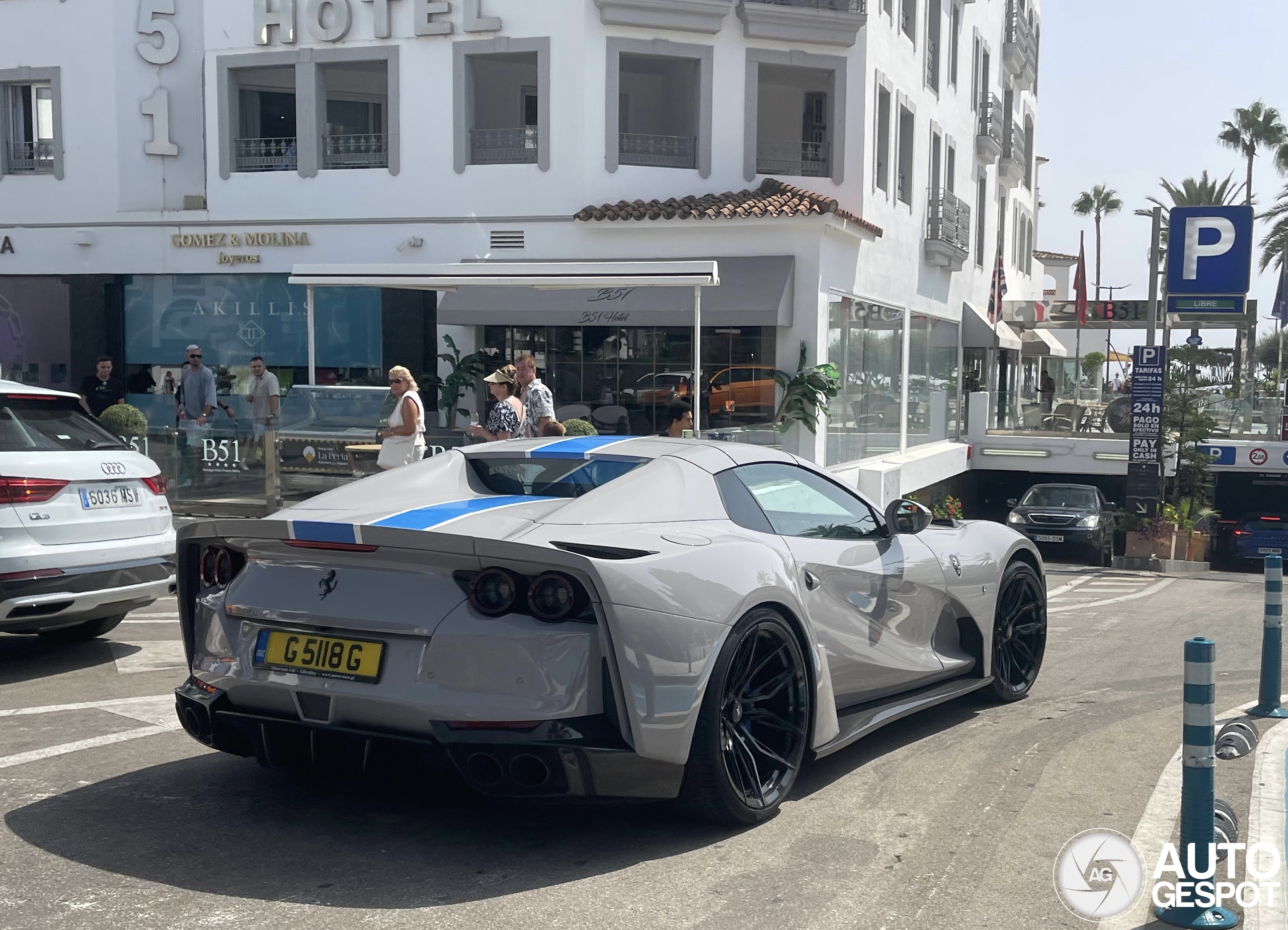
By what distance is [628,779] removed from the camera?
161 inches

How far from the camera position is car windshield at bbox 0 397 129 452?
697cm

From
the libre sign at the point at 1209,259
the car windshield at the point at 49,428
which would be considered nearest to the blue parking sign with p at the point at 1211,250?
the libre sign at the point at 1209,259

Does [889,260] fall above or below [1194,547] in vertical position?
above

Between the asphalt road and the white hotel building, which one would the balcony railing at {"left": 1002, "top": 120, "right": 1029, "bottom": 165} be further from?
the asphalt road

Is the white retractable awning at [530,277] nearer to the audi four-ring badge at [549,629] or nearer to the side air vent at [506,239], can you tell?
the side air vent at [506,239]

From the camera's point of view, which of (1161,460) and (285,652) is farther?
(1161,460)

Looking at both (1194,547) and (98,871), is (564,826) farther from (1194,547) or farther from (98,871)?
(1194,547)

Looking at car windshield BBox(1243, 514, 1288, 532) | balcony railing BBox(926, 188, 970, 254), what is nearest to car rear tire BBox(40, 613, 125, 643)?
balcony railing BBox(926, 188, 970, 254)

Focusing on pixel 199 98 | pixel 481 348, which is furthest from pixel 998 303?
pixel 199 98

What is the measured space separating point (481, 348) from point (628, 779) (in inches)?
694

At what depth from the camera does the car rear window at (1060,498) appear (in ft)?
85.5

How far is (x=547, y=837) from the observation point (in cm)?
443

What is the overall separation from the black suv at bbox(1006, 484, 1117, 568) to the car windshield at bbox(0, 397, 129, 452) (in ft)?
66.7

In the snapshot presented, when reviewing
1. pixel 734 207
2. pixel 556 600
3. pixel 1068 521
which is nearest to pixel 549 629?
pixel 556 600
